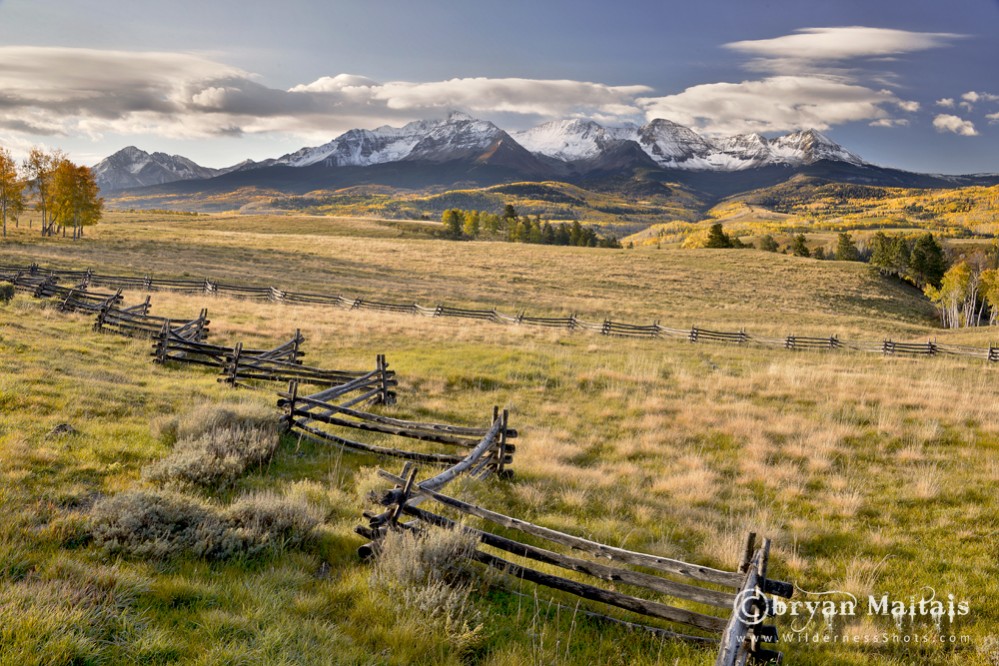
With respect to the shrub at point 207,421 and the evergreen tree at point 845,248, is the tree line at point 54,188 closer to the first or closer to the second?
the shrub at point 207,421

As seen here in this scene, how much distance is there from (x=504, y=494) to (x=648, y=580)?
374 centimetres

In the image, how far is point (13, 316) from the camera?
18516 mm

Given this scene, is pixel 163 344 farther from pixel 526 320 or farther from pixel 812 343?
pixel 812 343

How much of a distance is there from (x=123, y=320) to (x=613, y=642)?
2118 cm

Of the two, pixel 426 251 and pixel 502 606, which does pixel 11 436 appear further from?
pixel 426 251

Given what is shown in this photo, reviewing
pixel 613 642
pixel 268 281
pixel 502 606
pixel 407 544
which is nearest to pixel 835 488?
pixel 613 642

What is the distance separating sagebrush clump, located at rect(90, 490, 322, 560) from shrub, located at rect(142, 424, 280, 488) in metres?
1.13

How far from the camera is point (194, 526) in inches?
232

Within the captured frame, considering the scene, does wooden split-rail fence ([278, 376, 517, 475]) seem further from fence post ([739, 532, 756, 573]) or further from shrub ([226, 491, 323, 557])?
fence post ([739, 532, 756, 573])

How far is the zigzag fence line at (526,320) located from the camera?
94.1 ft

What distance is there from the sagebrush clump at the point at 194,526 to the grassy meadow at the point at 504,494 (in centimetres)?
4

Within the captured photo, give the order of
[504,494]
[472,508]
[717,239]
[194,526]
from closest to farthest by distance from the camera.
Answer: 1. [194,526]
2. [472,508]
3. [504,494]
4. [717,239]

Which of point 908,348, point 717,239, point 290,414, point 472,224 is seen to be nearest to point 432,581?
point 290,414

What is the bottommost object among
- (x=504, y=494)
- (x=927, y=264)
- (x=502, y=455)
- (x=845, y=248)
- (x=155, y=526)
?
(x=504, y=494)
